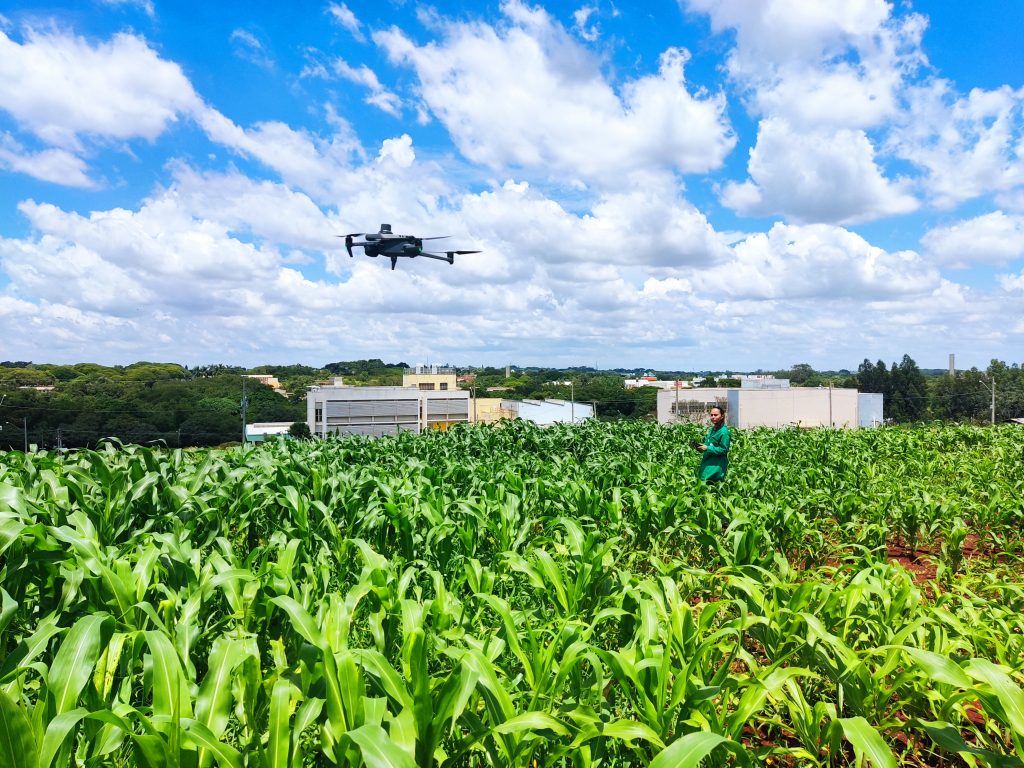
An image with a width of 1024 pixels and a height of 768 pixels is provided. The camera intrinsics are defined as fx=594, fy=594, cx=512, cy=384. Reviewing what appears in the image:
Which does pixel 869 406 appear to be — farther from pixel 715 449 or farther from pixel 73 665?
pixel 73 665

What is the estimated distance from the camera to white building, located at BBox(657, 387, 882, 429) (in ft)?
125

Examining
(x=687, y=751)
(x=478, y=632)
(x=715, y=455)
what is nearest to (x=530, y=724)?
(x=687, y=751)

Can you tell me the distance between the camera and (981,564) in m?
4.95

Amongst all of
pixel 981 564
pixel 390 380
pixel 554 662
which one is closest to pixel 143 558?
pixel 554 662

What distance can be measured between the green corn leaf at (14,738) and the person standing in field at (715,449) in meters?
5.81

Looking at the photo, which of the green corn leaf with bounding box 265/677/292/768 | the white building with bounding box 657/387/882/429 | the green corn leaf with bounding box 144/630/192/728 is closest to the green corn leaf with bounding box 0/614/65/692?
the green corn leaf with bounding box 144/630/192/728

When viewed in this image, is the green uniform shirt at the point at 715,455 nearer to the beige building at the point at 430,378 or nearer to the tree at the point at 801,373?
the beige building at the point at 430,378

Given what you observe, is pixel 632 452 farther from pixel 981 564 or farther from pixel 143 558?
pixel 143 558

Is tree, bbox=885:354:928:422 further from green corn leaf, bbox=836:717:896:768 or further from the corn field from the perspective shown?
green corn leaf, bbox=836:717:896:768

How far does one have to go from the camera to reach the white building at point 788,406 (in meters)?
38.0

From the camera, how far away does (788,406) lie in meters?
39.1

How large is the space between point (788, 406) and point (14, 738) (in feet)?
139

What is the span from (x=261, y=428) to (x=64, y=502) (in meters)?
28.5

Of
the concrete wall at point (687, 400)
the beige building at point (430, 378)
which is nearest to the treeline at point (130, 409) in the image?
the beige building at point (430, 378)
